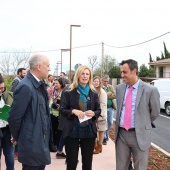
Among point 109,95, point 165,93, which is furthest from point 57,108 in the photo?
point 165,93

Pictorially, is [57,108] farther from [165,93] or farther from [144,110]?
[165,93]

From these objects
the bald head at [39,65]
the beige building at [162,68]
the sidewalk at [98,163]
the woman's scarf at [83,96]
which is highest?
the beige building at [162,68]

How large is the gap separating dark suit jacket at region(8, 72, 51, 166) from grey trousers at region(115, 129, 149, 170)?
1192 millimetres

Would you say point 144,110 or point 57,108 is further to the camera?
point 57,108

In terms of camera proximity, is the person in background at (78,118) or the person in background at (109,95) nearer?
the person in background at (78,118)

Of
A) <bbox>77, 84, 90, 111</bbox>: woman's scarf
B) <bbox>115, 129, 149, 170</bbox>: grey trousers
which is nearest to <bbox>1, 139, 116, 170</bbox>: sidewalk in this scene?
<bbox>115, 129, 149, 170</bbox>: grey trousers

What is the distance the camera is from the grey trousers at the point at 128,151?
126 inches

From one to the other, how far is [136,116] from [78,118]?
78 cm

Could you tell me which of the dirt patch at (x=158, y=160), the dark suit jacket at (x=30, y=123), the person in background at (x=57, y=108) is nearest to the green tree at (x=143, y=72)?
the dirt patch at (x=158, y=160)

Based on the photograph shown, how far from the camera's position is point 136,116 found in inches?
123

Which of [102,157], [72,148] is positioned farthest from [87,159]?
[102,157]

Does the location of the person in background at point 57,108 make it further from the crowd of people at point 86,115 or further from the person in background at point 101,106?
the crowd of people at point 86,115

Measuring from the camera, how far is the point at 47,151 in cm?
257

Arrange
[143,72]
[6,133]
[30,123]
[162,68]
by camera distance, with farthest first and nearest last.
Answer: [143,72] → [162,68] → [6,133] → [30,123]
